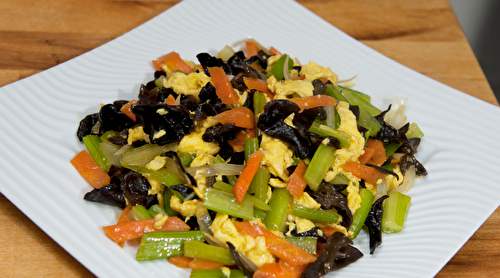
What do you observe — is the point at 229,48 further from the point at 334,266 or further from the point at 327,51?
the point at 334,266

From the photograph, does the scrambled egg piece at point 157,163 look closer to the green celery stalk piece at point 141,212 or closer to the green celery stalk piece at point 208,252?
the green celery stalk piece at point 141,212

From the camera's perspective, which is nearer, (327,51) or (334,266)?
(334,266)

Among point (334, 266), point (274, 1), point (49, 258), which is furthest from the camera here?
point (274, 1)

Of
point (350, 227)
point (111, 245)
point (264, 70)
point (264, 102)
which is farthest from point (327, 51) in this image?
point (111, 245)

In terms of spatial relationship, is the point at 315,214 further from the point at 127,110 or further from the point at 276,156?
the point at 127,110

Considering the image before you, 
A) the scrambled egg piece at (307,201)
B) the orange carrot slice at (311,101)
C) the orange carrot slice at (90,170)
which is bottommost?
the scrambled egg piece at (307,201)

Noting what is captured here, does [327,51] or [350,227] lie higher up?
[327,51]

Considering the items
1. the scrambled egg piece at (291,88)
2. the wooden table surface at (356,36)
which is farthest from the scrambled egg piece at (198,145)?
the wooden table surface at (356,36)
